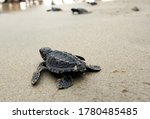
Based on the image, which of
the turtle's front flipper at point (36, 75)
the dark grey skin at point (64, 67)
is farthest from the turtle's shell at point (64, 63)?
the turtle's front flipper at point (36, 75)

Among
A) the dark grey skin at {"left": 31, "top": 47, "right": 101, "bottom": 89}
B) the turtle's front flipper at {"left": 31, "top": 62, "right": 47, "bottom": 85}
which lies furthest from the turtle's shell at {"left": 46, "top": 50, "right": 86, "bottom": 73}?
the turtle's front flipper at {"left": 31, "top": 62, "right": 47, "bottom": 85}

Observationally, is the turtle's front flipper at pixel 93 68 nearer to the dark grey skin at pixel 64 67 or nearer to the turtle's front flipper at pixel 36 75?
the dark grey skin at pixel 64 67

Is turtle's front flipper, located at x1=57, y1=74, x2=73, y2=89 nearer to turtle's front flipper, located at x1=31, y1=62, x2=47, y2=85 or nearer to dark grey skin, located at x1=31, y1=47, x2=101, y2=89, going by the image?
dark grey skin, located at x1=31, y1=47, x2=101, y2=89

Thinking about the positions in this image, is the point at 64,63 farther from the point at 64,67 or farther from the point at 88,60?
the point at 88,60

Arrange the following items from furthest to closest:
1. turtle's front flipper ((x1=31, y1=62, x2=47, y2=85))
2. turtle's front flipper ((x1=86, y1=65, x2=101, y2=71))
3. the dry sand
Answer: turtle's front flipper ((x1=86, y1=65, x2=101, y2=71)), turtle's front flipper ((x1=31, y1=62, x2=47, y2=85)), the dry sand

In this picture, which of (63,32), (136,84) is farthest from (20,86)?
(63,32)

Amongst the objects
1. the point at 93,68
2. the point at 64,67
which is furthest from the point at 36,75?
the point at 93,68
